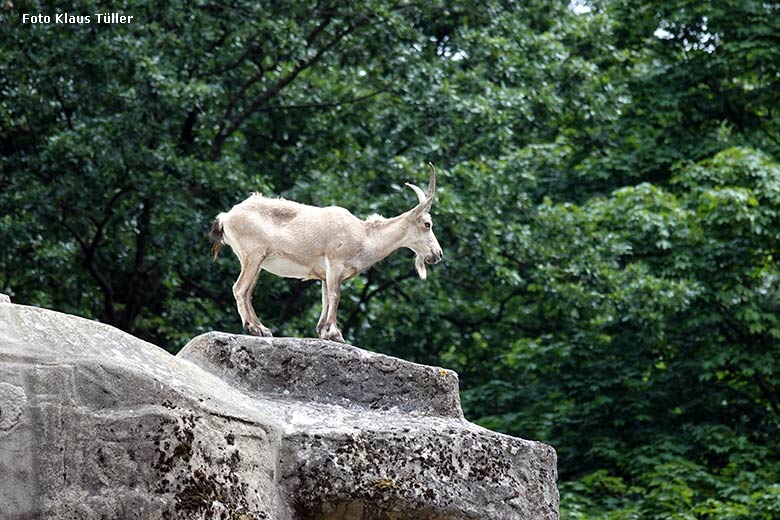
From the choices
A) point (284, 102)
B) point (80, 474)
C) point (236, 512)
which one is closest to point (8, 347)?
point (80, 474)

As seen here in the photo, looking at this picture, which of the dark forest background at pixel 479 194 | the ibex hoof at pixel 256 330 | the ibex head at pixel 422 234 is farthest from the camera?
the dark forest background at pixel 479 194

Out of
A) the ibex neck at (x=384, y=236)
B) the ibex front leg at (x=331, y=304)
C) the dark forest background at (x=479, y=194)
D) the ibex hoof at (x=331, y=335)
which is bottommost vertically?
the dark forest background at (x=479, y=194)

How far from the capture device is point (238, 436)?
6926 millimetres

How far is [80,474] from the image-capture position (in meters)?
6.33

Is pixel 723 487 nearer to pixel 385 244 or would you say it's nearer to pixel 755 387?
pixel 755 387

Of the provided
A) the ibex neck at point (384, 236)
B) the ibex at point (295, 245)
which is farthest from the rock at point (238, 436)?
the ibex neck at point (384, 236)

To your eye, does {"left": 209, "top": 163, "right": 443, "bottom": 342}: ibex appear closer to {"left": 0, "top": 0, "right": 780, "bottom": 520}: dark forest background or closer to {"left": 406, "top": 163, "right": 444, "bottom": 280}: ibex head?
{"left": 406, "top": 163, "right": 444, "bottom": 280}: ibex head

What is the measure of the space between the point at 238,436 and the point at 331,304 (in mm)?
1506

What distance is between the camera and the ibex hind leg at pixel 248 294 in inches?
321

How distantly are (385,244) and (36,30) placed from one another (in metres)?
8.35

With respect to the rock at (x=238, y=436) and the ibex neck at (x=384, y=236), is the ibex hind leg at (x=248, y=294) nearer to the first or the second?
the rock at (x=238, y=436)

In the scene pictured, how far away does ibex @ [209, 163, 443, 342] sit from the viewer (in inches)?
324

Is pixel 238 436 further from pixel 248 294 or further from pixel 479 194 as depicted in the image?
pixel 479 194

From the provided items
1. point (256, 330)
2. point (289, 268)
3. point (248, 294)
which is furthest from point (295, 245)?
point (256, 330)
